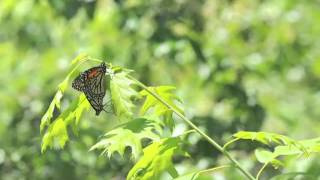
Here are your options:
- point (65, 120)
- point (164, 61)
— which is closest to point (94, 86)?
point (65, 120)

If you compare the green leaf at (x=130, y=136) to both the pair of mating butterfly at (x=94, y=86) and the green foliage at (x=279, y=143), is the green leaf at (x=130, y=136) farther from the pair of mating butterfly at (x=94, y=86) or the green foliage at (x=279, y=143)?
the green foliage at (x=279, y=143)

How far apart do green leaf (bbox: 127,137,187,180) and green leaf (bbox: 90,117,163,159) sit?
27 mm

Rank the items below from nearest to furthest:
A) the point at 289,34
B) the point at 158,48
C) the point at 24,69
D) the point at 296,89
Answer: the point at 158,48
the point at 24,69
the point at 289,34
the point at 296,89

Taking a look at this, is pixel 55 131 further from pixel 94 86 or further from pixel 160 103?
pixel 160 103

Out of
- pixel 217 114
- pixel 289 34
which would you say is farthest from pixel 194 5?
pixel 289 34

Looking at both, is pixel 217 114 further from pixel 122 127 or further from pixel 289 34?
pixel 122 127

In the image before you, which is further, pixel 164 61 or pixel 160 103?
pixel 164 61

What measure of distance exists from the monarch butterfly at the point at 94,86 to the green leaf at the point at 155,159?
0.15 m

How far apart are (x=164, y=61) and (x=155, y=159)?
2.30 metres

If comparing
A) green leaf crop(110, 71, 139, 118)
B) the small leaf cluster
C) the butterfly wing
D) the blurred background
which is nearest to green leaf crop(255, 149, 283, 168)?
the small leaf cluster

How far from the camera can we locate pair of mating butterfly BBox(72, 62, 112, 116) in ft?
6.04

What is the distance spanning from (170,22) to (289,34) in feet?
4.16

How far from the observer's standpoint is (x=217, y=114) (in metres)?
3.96

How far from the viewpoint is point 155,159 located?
1.87 m
